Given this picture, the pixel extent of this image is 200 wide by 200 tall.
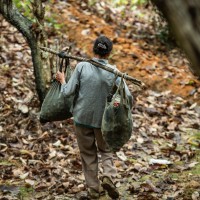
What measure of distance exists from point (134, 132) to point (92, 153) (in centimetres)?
254

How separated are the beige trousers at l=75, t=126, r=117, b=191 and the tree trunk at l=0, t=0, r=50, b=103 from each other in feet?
6.87

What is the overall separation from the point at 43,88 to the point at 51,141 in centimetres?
84

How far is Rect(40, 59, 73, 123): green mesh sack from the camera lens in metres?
5.36

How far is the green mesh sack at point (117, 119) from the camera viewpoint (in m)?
4.77

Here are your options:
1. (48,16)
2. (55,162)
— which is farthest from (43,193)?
(48,16)

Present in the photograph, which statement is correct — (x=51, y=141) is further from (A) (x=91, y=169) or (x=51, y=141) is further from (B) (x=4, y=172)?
(A) (x=91, y=169)

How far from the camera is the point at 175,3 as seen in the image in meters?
1.57

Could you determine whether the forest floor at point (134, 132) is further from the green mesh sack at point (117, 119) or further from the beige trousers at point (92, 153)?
the green mesh sack at point (117, 119)

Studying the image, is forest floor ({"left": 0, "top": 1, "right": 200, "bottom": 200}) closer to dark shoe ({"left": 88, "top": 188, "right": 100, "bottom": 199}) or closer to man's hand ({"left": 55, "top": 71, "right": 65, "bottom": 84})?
dark shoe ({"left": 88, "top": 188, "right": 100, "bottom": 199})

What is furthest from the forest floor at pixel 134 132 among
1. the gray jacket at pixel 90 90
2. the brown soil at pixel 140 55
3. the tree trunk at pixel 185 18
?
the tree trunk at pixel 185 18

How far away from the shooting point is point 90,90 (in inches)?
194

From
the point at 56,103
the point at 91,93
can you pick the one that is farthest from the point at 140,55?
the point at 91,93

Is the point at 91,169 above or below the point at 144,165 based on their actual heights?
above

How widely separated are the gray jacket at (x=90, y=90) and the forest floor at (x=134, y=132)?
1.24m
